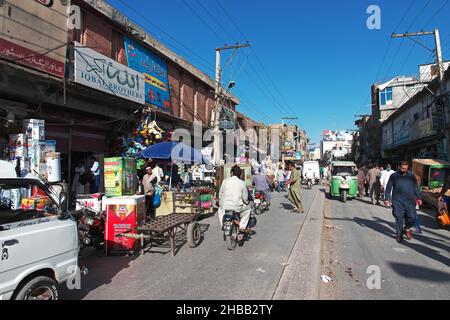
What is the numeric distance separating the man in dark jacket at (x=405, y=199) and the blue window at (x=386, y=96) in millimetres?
38201

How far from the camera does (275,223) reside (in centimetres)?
1013

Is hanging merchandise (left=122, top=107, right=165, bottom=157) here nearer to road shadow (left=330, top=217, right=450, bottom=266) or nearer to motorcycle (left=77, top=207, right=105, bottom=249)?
motorcycle (left=77, top=207, right=105, bottom=249)

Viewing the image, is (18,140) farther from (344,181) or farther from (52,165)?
(344,181)

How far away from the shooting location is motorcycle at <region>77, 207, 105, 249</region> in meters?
6.47

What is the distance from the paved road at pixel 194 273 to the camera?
4.42m

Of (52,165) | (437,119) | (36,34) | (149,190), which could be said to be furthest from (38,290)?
(437,119)

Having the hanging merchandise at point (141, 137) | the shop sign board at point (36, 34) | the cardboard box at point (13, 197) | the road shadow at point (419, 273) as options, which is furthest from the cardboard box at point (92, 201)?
the road shadow at point (419, 273)

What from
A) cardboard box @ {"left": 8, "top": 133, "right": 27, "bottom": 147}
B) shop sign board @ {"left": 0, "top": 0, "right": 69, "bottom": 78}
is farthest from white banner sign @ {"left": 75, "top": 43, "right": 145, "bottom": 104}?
cardboard box @ {"left": 8, "top": 133, "right": 27, "bottom": 147}

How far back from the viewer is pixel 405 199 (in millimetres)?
7492

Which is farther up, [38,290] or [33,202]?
[33,202]

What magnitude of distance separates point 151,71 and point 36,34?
658 centimetres

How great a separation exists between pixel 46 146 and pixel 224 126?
15607 millimetres
